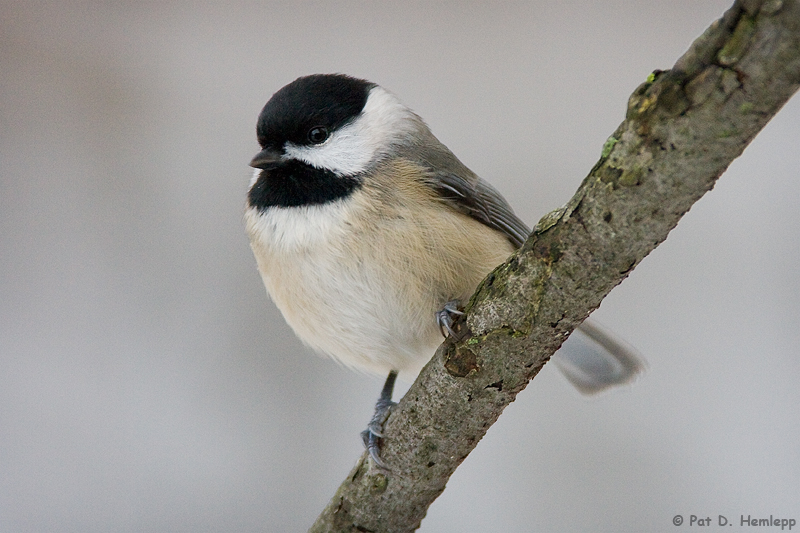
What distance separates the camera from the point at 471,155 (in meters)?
2.28

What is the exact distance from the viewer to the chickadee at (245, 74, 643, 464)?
1.16 metres

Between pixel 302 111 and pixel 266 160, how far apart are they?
12cm

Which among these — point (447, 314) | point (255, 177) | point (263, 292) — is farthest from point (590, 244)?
point (263, 292)

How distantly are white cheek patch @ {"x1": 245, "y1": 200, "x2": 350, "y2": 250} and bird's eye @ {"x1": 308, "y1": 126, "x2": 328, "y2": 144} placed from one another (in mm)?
149

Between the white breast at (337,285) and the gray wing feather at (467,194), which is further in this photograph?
the gray wing feather at (467,194)

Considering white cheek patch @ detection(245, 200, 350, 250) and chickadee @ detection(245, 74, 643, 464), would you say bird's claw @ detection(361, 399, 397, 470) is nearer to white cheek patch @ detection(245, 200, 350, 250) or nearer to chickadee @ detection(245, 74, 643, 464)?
chickadee @ detection(245, 74, 643, 464)

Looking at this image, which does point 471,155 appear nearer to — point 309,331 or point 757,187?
point 757,187

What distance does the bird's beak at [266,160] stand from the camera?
4.04 ft

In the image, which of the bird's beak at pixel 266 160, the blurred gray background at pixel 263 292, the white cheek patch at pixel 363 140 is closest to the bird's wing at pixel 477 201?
the white cheek patch at pixel 363 140

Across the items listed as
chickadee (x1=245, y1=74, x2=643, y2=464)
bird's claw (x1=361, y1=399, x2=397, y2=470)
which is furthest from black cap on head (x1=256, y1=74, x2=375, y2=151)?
bird's claw (x1=361, y1=399, x2=397, y2=470)

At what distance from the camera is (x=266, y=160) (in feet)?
4.05

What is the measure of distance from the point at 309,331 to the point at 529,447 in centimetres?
114

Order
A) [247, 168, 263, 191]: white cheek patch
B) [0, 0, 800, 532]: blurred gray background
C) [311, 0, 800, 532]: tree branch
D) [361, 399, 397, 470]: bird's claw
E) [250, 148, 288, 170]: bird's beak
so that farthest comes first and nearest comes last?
[0, 0, 800, 532]: blurred gray background
[247, 168, 263, 191]: white cheek patch
[250, 148, 288, 170]: bird's beak
[361, 399, 397, 470]: bird's claw
[311, 0, 800, 532]: tree branch

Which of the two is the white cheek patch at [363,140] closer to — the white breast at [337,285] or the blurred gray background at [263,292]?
the white breast at [337,285]
